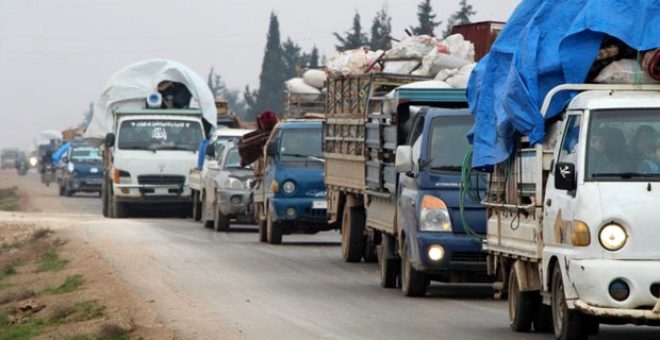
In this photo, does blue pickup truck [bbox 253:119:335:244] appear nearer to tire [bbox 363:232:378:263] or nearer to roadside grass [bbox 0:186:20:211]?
tire [bbox 363:232:378:263]

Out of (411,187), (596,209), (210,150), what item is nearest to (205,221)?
(210,150)

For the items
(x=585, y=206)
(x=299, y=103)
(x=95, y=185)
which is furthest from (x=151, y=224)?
(x=95, y=185)

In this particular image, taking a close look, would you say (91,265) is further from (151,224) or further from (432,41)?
(151,224)

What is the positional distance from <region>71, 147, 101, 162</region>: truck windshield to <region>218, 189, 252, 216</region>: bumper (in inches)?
1210

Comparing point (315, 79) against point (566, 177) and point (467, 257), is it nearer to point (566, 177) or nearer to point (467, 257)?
point (467, 257)

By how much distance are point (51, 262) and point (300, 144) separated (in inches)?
211

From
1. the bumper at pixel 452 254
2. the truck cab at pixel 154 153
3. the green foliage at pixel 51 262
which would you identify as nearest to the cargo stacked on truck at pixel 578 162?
the bumper at pixel 452 254

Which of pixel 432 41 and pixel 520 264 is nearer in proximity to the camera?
pixel 520 264

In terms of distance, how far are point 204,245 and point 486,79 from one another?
45.6ft

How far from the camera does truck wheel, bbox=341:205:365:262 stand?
23.7 metres

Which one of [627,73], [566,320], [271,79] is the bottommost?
[566,320]

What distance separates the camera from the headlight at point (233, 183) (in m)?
32.8

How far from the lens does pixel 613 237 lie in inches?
454

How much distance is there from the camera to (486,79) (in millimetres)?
15039
